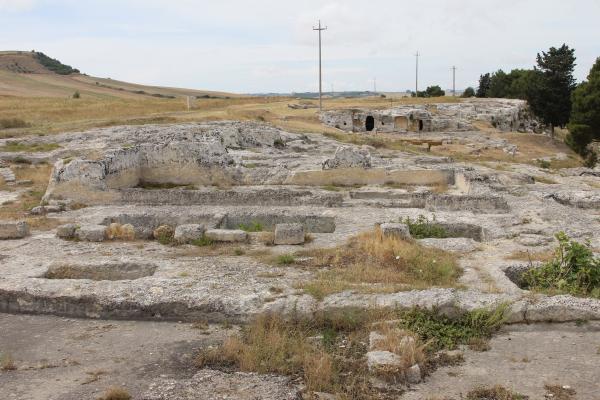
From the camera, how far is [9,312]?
6535 millimetres

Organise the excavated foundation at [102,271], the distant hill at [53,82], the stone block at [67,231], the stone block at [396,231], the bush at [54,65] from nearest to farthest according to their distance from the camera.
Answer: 1. the excavated foundation at [102,271]
2. the stone block at [396,231]
3. the stone block at [67,231]
4. the distant hill at [53,82]
5. the bush at [54,65]

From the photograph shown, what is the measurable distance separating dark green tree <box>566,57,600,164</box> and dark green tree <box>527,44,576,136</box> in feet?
21.8

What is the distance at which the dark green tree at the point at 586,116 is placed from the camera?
28.5 metres

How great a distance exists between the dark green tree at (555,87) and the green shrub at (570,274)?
1334 inches

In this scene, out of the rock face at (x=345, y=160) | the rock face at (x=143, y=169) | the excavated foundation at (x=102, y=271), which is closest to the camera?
the excavated foundation at (x=102, y=271)

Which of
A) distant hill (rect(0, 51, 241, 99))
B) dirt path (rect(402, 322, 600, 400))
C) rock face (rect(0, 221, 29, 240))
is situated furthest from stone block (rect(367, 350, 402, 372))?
distant hill (rect(0, 51, 241, 99))

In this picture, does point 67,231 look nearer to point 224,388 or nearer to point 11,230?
point 11,230

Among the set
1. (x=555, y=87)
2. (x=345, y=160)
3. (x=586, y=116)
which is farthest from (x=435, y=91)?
(x=345, y=160)

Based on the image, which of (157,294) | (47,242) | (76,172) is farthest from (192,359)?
(76,172)

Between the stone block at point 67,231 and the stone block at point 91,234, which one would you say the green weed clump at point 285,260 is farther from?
the stone block at point 67,231

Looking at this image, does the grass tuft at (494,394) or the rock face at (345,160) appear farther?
the rock face at (345,160)

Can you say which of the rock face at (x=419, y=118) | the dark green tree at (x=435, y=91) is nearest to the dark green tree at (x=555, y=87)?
the rock face at (x=419, y=118)

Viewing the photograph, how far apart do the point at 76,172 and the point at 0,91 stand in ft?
131

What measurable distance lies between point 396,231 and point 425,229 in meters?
1.03
